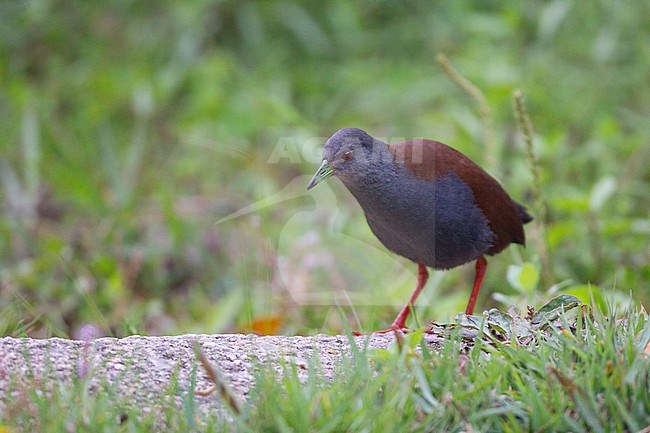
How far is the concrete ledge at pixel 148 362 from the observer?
2760 millimetres

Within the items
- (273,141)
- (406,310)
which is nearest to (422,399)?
(406,310)

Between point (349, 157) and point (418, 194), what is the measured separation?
330mm

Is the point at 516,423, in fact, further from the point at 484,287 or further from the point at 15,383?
the point at 484,287

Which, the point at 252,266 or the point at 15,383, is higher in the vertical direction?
the point at 15,383

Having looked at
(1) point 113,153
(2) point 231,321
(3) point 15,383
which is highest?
(3) point 15,383

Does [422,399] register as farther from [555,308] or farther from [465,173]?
[465,173]

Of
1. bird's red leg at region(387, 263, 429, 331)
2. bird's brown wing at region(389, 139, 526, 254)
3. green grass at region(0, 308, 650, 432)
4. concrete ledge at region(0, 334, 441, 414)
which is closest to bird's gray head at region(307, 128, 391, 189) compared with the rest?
bird's brown wing at region(389, 139, 526, 254)

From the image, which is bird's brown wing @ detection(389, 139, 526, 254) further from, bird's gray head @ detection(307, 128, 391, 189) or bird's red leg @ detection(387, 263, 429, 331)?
bird's red leg @ detection(387, 263, 429, 331)

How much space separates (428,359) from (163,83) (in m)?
5.01

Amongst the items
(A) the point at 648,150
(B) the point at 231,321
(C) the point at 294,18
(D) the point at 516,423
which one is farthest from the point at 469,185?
(C) the point at 294,18

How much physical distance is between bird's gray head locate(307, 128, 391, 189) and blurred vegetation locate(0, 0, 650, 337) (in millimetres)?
856

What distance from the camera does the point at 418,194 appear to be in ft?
12.5

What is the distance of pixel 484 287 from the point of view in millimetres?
5453

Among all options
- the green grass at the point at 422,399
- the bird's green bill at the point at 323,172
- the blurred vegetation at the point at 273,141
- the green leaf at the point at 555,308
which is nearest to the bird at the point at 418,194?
the bird's green bill at the point at 323,172
